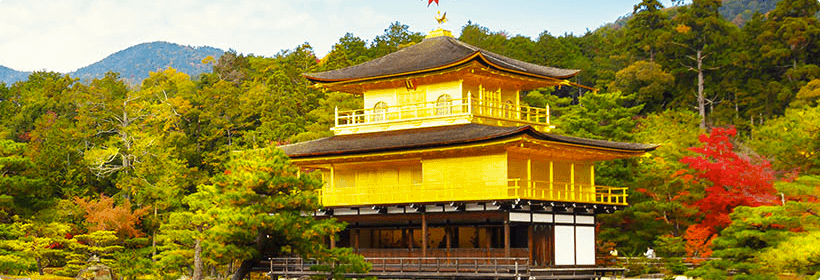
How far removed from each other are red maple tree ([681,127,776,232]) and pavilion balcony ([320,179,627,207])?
784 cm

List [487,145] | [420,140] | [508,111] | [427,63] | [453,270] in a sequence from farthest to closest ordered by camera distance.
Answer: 1. [508,111]
2. [427,63]
3. [420,140]
4. [453,270]
5. [487,145]

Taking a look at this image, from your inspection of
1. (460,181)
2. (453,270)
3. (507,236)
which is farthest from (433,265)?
(460,181)

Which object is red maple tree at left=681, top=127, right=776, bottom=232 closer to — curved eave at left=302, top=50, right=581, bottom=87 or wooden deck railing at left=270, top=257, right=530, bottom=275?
curved eave at left=302, top=50, right=581, bottom=87

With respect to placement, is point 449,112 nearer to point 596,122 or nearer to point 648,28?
point 596,122

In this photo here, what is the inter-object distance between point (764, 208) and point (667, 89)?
43490 mm

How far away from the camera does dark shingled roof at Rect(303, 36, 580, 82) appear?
129 feet

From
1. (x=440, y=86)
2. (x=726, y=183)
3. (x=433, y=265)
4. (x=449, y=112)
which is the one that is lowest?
(x=433, y=265)

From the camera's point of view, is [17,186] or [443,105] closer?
[443,105]

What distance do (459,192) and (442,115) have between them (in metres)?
4.77

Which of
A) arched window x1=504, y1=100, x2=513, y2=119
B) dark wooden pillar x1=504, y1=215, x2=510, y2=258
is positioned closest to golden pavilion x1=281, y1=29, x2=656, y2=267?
dark wooden pillar x1=504, y1=215, x2=510, y2=258

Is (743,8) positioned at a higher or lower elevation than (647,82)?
higher

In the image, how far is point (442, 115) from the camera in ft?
129

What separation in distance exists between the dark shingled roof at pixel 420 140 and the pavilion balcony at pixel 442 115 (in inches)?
17.1

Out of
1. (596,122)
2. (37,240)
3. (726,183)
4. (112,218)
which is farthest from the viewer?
(596,122)
